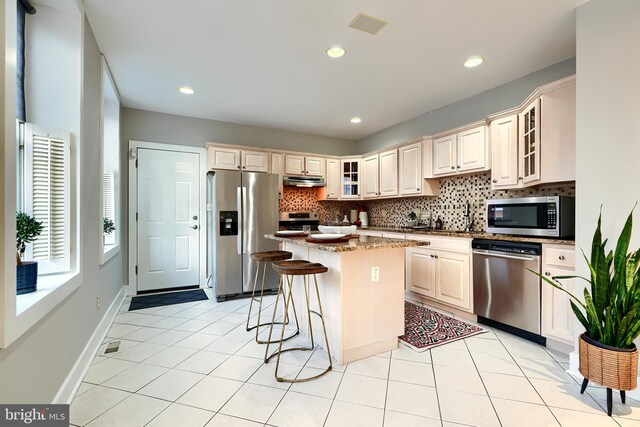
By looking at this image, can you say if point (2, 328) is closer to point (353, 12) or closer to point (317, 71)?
point (353, 12)

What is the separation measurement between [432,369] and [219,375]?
1.54m

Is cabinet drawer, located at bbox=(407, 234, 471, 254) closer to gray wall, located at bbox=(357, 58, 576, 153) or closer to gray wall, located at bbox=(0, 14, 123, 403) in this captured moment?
gray wall, located at bbox=(357, 58, 576, 153)

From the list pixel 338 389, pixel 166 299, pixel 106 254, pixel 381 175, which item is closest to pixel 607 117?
pixel 338 389

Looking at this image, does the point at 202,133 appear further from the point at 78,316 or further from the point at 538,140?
the point at 538,140

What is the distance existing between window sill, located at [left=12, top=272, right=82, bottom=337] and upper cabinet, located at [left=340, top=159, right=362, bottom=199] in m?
3.91

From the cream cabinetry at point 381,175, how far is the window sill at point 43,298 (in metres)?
3.85

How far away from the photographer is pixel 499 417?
62.6 inches

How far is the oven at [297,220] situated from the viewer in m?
4.66


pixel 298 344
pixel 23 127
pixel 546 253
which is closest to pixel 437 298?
pixel 546 253

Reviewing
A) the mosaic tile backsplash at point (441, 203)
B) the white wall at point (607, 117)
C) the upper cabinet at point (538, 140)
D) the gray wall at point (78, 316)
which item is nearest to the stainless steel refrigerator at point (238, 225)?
the mosaic tile backsplash at point (441, 203)

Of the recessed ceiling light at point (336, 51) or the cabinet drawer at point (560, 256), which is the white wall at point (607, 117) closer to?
the cabinet drawer at point (560, 256)

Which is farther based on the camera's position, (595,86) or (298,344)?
(298,344)

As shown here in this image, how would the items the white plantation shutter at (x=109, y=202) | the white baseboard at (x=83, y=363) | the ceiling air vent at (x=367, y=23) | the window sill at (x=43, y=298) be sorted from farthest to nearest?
the white plantation shutter at (x=109, y=202)
the ceiling air vent at (x=367, y=23)
the white baseboard at (x=83, y=363)
the window sill at (x=43, y=298)

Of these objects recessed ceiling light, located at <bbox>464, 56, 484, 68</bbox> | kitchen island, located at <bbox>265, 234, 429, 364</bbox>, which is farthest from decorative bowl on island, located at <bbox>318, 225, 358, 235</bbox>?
recessed ceiling light, located at <bbox>464, 56, 484, 68</bbox>
